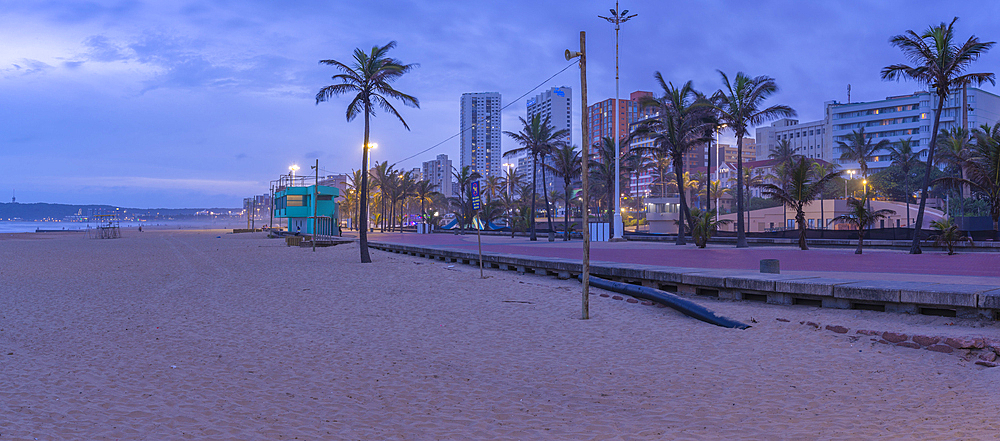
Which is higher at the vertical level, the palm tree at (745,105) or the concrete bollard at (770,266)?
the palm tree at (745,105)

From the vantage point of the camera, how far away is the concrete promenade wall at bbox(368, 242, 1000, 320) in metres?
9.12

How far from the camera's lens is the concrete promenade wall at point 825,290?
9117 mm

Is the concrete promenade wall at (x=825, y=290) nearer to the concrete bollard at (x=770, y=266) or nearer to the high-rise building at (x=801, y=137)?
the concrete bollard at (x=770, y=266)

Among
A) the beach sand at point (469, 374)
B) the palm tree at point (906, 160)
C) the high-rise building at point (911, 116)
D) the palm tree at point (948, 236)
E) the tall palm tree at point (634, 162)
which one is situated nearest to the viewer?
the beach sand at point (469, 374)

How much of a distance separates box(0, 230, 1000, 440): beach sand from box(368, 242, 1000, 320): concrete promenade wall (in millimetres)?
301

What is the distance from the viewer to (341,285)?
53.6 ft

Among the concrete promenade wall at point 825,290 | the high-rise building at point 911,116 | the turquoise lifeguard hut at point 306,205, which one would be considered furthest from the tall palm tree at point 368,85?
the high-rise building at point 911,116

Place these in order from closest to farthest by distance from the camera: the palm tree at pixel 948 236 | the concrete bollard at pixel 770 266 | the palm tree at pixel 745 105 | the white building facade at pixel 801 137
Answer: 1. the concrete bollard at pixel 770 266
2. the palm tree at pixel 948 236
3. the palm tree at pixel 745 105
4. the white building facade at pixel 801 137

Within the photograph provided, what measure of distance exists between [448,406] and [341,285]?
446 inches

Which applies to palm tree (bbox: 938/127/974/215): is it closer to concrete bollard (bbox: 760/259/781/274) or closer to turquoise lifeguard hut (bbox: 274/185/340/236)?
concrete bollard (bbox: 760/259/781/274)

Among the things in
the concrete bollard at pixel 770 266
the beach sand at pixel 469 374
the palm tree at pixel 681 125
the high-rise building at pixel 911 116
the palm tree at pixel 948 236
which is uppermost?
the high-rise building at pixel 911 116

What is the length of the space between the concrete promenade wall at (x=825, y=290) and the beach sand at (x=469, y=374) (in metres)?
0.30

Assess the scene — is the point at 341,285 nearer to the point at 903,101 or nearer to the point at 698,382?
the point at 698,382

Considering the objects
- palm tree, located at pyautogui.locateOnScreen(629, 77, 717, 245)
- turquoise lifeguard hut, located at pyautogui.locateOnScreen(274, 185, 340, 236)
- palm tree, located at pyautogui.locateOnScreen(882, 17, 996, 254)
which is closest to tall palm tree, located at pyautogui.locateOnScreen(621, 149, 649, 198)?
palm tree, located at pyautogui.locateOnScreen(629, 77, 717, 245)
